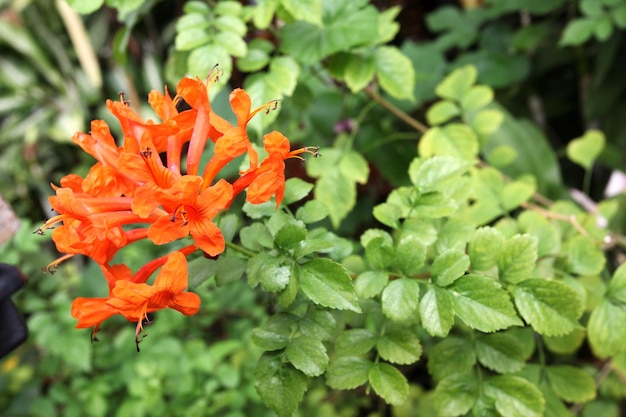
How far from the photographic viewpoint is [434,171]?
2.10 feet

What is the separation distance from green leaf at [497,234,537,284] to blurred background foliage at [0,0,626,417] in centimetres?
31

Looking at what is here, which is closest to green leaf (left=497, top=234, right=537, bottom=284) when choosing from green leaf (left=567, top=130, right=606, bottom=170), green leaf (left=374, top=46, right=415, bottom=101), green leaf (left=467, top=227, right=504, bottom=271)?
green leaf (left=467, top=227, right=504, bottom=271)

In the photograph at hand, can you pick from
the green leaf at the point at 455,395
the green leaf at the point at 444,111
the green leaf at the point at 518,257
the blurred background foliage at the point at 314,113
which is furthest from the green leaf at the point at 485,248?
the green leaf at the point at 444,111

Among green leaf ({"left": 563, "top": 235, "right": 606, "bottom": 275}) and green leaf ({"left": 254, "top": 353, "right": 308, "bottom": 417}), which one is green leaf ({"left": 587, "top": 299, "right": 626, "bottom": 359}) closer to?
green leaf ({"left": 563, "top": 235, "right": 606, "bottom": 275})

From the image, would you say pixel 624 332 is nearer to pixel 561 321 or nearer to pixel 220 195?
pixel 561 321

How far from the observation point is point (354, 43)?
811 millimetres

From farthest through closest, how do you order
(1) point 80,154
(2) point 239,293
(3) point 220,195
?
(1) point 80,154 → (2) point 239,293 → (3) point 220,195

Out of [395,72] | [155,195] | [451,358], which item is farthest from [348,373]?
[395,72]

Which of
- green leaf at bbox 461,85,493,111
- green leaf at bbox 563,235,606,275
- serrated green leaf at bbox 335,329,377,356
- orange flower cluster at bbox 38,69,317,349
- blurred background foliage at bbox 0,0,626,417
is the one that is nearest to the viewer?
orange flower cluster at bbox 38,69,317,349

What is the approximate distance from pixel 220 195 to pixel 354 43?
0.41 meters

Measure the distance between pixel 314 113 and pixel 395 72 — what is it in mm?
317

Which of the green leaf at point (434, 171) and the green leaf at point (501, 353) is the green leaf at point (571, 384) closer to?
the green leaf at point (501, 353)

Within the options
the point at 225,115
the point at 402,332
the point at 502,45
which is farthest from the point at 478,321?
the point at 502,45

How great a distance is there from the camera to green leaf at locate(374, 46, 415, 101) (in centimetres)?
88
